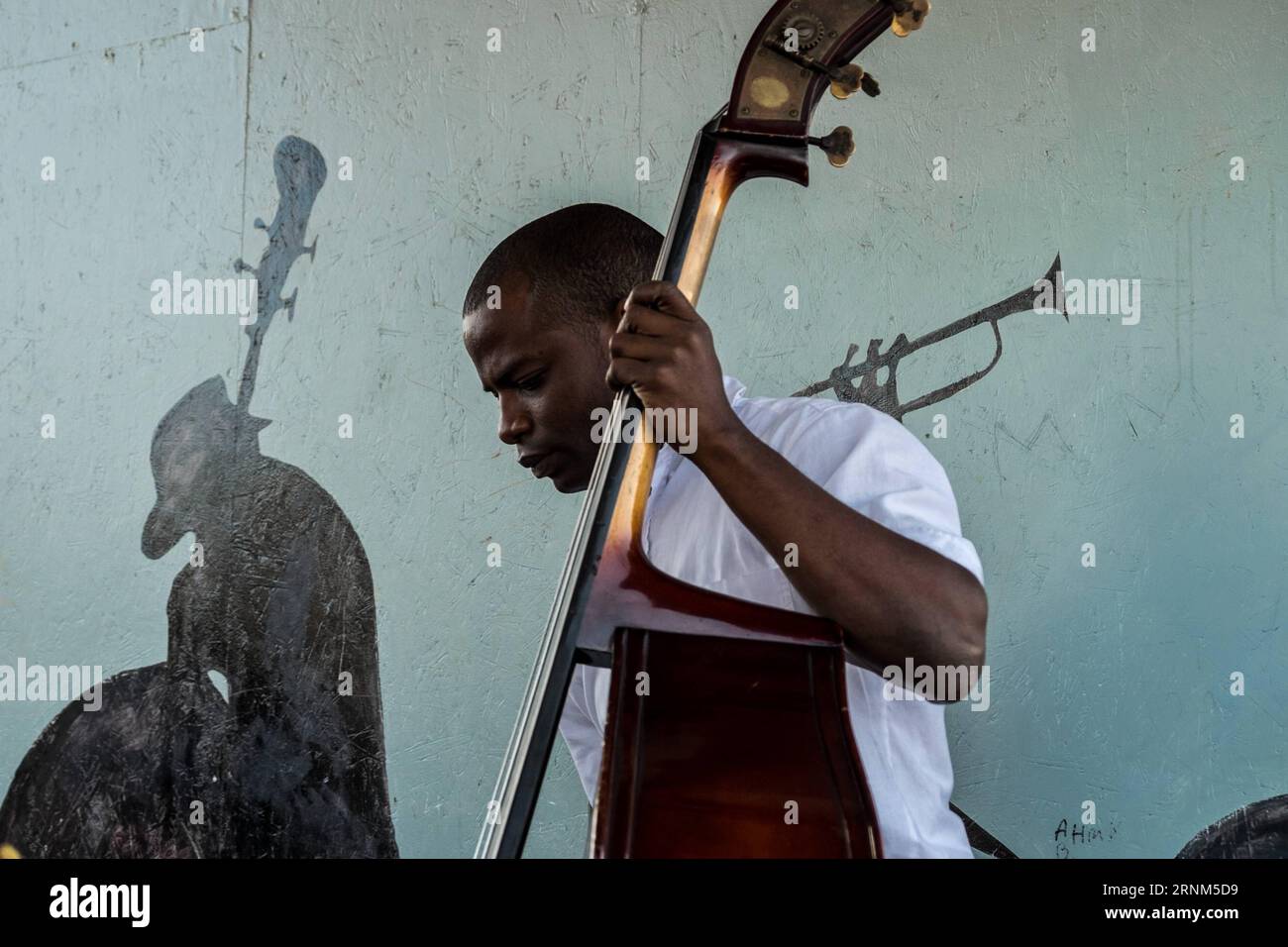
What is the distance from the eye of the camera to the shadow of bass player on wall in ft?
7.94

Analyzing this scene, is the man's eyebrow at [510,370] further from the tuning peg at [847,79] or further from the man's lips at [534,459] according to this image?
the tuning peg at [847,79]

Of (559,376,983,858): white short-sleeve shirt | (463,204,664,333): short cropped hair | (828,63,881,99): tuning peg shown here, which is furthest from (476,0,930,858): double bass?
(463,204,664,333): short cropped hair

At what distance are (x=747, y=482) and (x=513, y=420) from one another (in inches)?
21.2

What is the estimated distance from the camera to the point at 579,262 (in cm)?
153

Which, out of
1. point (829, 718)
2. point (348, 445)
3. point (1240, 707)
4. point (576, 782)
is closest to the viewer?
point (829, 718)

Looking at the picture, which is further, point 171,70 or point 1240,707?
point 171,70

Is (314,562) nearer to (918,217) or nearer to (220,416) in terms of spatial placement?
(220,416)

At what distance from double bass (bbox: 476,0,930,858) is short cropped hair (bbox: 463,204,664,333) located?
39 centimetres

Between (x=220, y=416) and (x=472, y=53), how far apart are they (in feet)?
2.94

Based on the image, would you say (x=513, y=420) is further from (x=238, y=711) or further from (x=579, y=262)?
(x=238, y=711)
